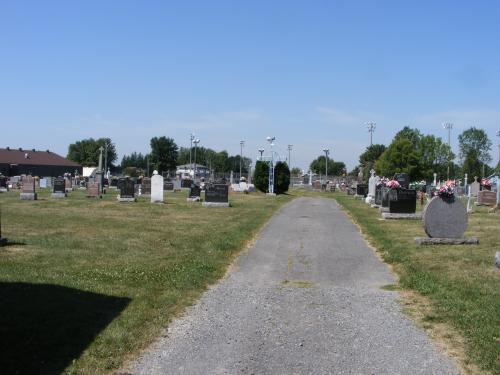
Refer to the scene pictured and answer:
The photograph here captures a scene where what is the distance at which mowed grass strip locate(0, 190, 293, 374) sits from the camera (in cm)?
544

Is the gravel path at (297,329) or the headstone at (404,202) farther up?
the headstone at (404,202)

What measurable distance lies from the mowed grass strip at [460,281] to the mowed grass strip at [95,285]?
3187mm

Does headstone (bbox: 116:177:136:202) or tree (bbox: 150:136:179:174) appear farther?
tree (bbox: 150:136:179:174)

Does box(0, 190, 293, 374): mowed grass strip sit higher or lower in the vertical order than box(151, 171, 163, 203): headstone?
lower

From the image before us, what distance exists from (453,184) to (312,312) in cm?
856

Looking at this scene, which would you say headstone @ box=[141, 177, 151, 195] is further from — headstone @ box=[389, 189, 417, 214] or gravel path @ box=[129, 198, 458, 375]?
gravel path @ box=[129, 198, 458, 375]

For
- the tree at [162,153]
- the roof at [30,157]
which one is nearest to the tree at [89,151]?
the tree at [162,153]

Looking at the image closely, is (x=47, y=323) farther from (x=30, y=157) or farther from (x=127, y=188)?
(x=30, y=157)

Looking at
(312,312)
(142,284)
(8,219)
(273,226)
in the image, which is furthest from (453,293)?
(8,219)

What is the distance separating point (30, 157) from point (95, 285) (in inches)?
4404

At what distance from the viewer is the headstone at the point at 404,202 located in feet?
72.6

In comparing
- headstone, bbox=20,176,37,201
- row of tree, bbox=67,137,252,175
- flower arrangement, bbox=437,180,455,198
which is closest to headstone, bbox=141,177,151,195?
headstone, bbox=20,176,37,201

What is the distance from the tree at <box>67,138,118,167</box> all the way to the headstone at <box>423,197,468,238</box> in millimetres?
136115

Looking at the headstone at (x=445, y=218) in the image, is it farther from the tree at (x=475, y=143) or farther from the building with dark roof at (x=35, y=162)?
the tree at (x=475, y=143)
